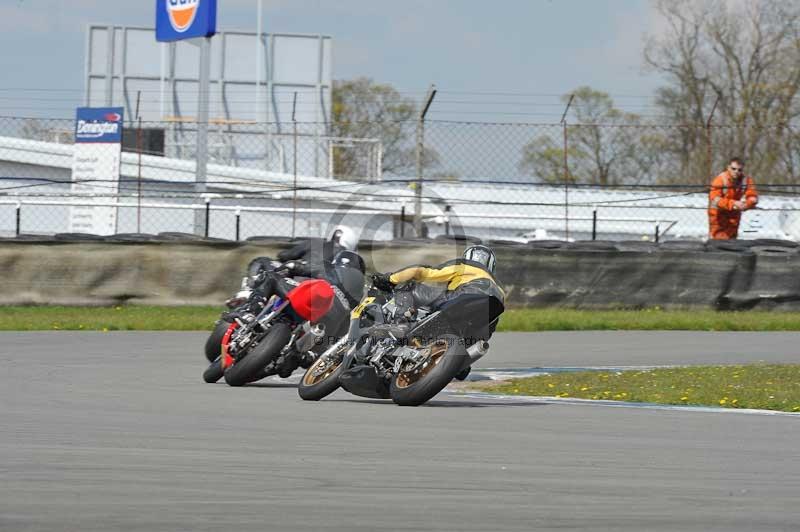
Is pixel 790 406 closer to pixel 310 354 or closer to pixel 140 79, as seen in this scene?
pixel 310 354

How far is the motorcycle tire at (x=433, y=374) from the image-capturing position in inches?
360

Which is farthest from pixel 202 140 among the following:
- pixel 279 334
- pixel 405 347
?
pixel 405 347

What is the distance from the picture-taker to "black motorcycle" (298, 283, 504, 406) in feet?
30.5

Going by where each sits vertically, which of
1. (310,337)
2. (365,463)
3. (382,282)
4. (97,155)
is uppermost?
(97,155)

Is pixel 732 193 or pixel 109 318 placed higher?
pixel 732 193

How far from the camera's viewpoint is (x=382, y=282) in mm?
9672

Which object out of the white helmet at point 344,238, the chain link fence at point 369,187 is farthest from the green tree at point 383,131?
the white helmet at point 344,238

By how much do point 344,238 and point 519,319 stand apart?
6456mm

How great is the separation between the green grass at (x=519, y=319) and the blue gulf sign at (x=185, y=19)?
29.5 ft

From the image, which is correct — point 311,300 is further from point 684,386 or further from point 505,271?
point 505,271

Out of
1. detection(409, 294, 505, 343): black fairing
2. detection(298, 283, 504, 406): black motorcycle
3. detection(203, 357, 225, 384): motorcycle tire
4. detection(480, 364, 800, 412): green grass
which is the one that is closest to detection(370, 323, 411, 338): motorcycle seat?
detection(298, 283, 504, 406): black motorcycle

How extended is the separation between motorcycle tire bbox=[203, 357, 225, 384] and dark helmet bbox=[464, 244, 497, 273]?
2.34 metres

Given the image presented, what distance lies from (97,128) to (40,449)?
18.2 meters

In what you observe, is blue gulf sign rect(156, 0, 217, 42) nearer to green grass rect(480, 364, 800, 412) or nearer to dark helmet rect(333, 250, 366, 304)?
green grass rect(480, 364, 800, 412)
